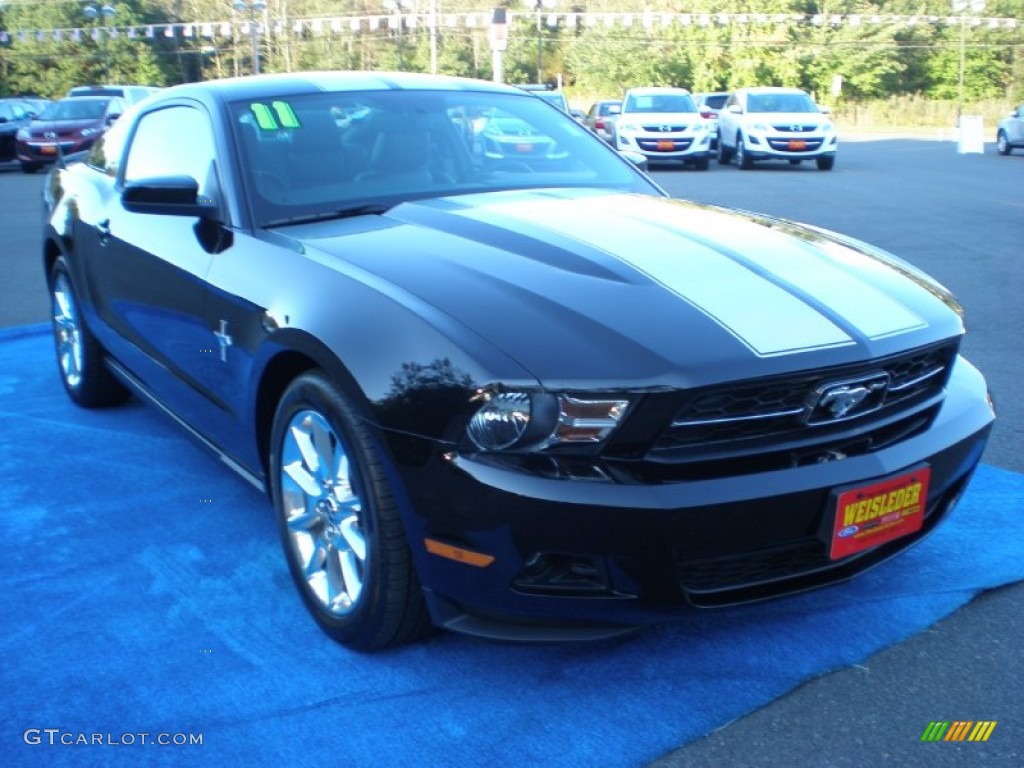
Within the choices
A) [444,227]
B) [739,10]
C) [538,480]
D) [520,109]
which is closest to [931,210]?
[520,109]

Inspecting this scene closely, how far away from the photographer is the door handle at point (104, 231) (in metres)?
4.53

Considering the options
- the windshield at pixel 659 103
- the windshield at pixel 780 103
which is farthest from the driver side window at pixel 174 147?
the windshield at pixel 780 103

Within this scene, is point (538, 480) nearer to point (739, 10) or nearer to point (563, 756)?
point (563, 756)

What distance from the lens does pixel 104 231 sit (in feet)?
15.0

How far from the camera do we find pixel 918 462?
273 centimetres

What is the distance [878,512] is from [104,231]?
3428 millimetres

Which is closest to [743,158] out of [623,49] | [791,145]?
[791,145]

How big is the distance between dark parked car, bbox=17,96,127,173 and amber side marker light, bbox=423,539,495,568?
20.9m

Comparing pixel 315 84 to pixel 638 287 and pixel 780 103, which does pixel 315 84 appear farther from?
pixel 780 103

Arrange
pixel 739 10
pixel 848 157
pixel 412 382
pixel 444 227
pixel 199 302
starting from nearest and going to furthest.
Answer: pixel 412 382
pixel 444 227
pixel 199 302
pixel 848 157
pixel 739 10

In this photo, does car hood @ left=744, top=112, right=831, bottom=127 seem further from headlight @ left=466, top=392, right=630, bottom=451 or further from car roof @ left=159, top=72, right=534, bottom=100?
headlight @ left=466, top=392, right=630, bottom=451

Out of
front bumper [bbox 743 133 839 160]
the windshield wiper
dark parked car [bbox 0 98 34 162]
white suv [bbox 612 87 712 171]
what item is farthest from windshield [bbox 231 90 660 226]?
dark parked car [bbox 0 98 34 162]

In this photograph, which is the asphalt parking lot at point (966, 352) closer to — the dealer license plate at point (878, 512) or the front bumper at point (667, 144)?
the dealer license plate at point (878, 512)

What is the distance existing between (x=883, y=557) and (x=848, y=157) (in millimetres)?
25340
